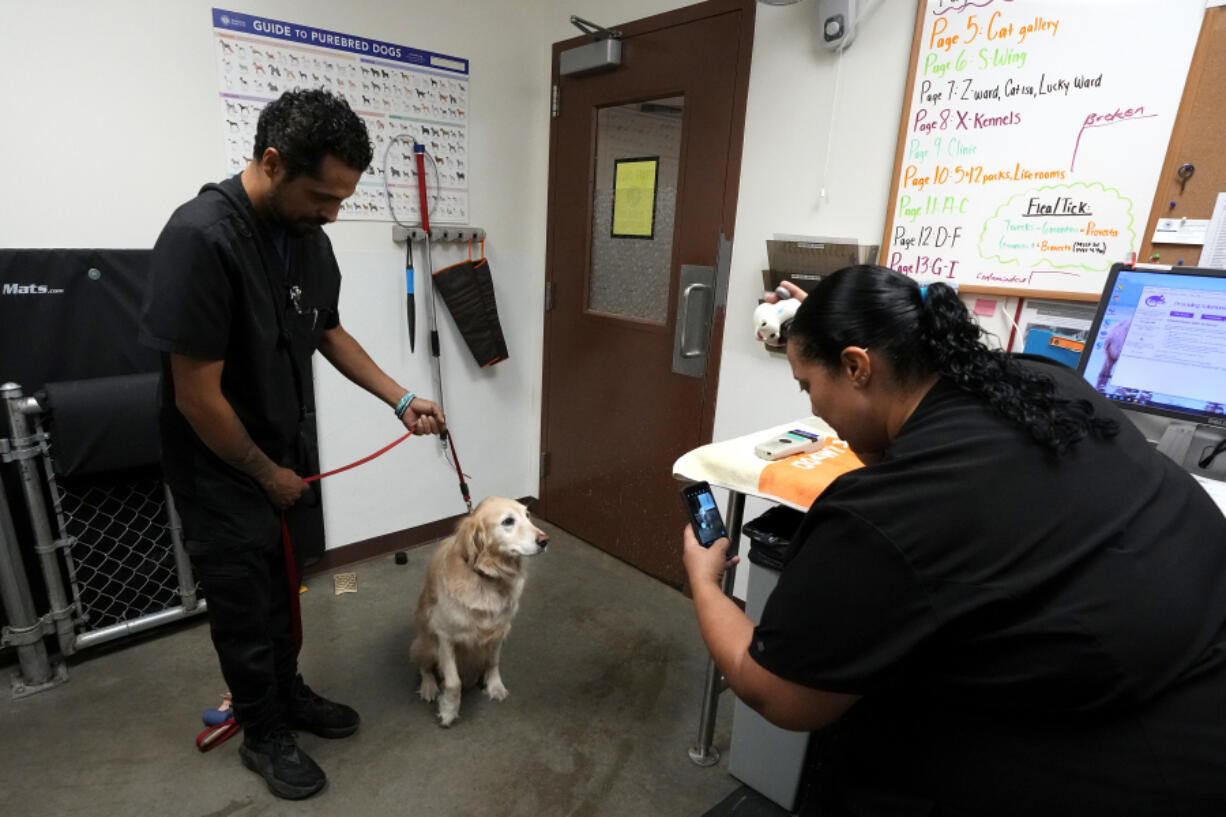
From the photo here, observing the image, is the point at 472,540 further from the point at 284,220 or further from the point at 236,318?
the point at 284,220

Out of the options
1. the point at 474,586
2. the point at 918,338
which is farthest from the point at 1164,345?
the point at 474,586

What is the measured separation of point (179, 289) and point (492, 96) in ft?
6.11

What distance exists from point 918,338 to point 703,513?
0.57 meters

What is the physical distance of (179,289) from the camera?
1186 millimetres

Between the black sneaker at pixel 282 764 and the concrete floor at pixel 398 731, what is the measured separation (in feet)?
0.10

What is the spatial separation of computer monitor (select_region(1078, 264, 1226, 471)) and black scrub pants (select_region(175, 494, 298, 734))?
194 cm

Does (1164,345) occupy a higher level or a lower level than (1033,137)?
lower

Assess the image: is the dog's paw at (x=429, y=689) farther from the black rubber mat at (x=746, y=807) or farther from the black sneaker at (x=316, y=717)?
the black rubber mat at (x=746, y=807)

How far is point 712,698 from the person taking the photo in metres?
1.71

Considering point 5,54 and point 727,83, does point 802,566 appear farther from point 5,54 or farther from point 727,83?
point 5,54

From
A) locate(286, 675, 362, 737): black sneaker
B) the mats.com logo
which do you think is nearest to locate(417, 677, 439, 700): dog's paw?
locate(286, 675, 362, 737): black sneaker

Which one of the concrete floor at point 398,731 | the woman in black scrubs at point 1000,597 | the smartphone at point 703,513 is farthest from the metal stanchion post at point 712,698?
the woman in black scrubs at point 1000,597

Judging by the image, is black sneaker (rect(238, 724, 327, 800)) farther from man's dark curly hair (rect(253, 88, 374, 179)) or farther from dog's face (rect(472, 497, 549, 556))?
man's dark curly hair (rect(253, 88, 374, 179))

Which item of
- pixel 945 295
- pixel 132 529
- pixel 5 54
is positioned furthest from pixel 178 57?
pixel 945 295
